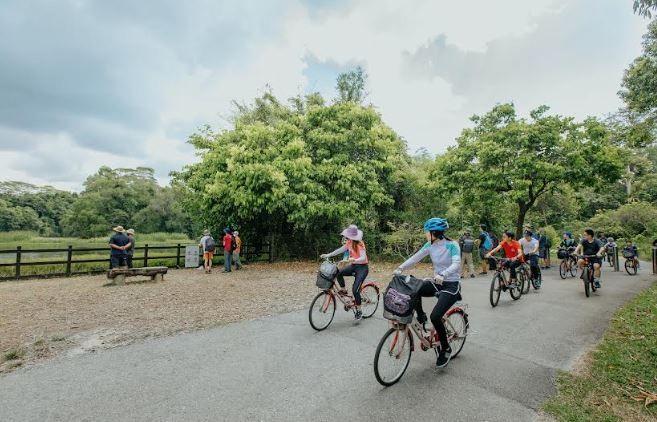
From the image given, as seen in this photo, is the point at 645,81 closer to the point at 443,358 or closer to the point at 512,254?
the point at 512,254

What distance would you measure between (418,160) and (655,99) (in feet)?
43.8

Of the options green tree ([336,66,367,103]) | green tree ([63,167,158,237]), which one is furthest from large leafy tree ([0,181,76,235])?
green tree ([336,66,367,103])

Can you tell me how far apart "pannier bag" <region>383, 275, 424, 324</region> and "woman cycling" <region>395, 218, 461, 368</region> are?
285 millimetres

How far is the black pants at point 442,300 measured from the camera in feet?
13.8

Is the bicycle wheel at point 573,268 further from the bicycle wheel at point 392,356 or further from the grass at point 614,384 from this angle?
the bicycle wheel at point 392,356

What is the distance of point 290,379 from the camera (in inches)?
158

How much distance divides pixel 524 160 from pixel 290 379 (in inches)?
588

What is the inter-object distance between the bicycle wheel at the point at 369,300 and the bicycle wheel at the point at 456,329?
2.11 metres

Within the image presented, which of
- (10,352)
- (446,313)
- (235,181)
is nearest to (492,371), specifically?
(446,313)

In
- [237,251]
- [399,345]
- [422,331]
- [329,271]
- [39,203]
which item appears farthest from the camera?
[39,203]

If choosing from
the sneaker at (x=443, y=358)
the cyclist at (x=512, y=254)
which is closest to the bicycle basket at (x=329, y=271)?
the sneaker at (x=443, y=358)

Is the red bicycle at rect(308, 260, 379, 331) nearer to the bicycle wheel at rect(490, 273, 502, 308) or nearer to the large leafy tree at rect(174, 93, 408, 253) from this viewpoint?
the bicycle wheel at rect(490, 273, 502, 308)

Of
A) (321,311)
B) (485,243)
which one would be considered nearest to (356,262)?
(321,311)

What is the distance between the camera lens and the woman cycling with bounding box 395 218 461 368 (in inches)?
166
